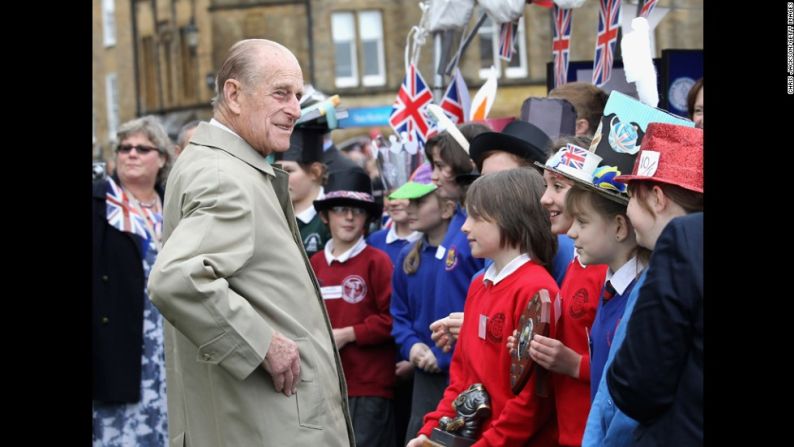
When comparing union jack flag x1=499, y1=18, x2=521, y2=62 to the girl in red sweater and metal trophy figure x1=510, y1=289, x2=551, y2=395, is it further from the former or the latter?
metal trophy figure x1=510, y1=289, x2=551, y2=395

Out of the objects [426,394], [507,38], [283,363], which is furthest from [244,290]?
[507,38]

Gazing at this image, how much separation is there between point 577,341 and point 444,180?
85.0 inches

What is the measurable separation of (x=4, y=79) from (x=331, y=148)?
6.01 meters

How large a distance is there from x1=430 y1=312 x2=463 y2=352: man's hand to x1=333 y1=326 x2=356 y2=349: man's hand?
1.33 m

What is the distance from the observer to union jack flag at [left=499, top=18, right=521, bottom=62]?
8.40 m

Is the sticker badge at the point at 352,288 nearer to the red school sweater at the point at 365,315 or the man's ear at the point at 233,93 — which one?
the red school sweater at the point at 365,315

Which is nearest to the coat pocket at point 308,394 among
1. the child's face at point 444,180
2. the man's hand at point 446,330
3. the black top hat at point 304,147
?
the man's hand at point 446,330

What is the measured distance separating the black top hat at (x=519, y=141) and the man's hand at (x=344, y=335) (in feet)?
4.38

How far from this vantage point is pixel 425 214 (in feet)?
22.9

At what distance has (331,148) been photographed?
905 cm

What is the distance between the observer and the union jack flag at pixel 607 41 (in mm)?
6836

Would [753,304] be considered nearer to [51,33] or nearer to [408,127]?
[51,33]

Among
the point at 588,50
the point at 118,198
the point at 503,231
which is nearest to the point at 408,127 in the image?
the point at 118,198

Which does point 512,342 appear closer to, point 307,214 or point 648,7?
point 648,7
